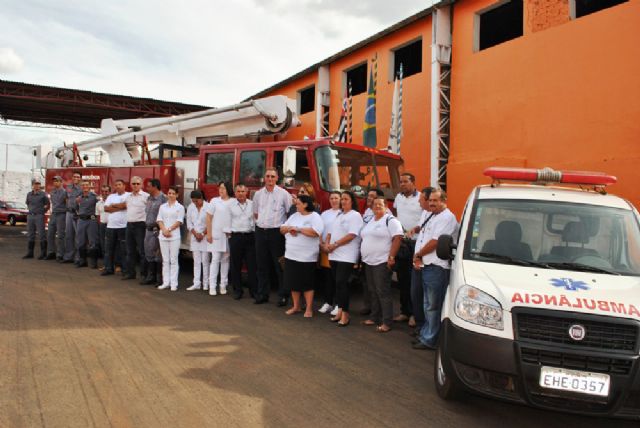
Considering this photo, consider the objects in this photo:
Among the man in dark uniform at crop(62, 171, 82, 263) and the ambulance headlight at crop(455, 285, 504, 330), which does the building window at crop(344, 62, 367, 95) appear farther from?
the ambulance headlight at crop(455, 285, 504, 330)

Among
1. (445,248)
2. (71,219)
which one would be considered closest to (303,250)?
(445,248)

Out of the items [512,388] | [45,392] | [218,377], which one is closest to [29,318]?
[45,392]

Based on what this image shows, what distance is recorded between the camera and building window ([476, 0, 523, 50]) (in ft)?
38.7

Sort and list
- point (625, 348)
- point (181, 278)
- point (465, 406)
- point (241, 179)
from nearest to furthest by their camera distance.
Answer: point (625, 348) → point (465, 406) → point (241, 179) → point (181, 278)

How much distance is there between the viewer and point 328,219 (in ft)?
20.7

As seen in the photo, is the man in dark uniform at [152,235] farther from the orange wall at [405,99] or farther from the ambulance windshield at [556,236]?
the orange wall at [405,99]

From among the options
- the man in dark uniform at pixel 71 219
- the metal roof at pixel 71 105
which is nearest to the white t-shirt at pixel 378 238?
the man in dark uniform at pixel 71 219

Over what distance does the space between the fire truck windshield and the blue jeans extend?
7.87 ft

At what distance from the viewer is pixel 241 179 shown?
7.87m

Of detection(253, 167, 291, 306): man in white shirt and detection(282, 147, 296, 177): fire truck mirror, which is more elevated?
detection(282, 147, 296, 177): fire truck mirror

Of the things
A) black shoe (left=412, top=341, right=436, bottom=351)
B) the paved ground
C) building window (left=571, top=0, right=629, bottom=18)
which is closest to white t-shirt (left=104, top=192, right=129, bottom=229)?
the paved ground

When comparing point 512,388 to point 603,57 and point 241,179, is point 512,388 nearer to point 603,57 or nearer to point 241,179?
point 241,179

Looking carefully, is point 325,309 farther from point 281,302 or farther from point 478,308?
point 478,308

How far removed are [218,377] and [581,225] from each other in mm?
3235
